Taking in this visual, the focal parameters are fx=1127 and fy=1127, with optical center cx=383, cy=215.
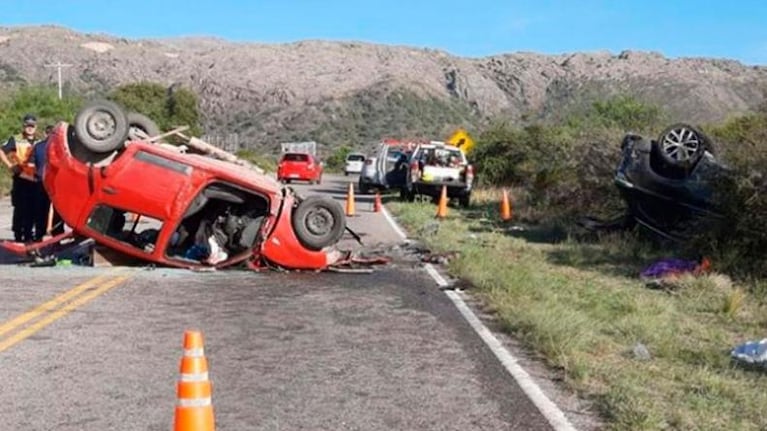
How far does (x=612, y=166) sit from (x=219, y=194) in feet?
32.1

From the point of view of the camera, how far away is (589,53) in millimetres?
Result: 145875

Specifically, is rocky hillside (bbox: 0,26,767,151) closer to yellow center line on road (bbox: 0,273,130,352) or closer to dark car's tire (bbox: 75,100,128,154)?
dark car's tire (bbox: 75,100,128,154)

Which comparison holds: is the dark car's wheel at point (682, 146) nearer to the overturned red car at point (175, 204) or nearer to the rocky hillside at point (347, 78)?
the overturned red car at point (175, 204)

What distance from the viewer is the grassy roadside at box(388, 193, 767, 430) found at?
7.29 m

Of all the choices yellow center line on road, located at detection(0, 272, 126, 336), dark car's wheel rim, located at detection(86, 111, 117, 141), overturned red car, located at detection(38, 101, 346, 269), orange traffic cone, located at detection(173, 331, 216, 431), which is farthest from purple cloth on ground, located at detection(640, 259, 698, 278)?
orange traffic cone, located at detection(173, 331, 216, 431)

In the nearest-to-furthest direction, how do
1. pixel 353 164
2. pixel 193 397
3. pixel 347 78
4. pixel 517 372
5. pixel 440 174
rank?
pixel 193 397 < pixel 517 372 < pixel 440 174 < pixel 353 164 < pixel 347 78

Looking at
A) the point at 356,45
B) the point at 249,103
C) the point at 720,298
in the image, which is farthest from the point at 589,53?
the point at 720,298

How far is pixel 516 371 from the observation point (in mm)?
8391

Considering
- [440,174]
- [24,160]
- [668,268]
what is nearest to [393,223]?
[440,174]

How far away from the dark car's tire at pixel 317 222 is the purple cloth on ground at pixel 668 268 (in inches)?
156

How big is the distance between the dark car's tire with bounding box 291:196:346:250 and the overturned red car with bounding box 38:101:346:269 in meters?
0.01

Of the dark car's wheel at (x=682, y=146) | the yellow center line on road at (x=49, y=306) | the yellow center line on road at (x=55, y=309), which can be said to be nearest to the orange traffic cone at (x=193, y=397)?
the yellow center line on road at (x=55, y=309)

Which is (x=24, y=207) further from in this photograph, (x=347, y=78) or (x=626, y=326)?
(x=347, y=78)

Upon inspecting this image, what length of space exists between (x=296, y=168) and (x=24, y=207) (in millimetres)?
30221
